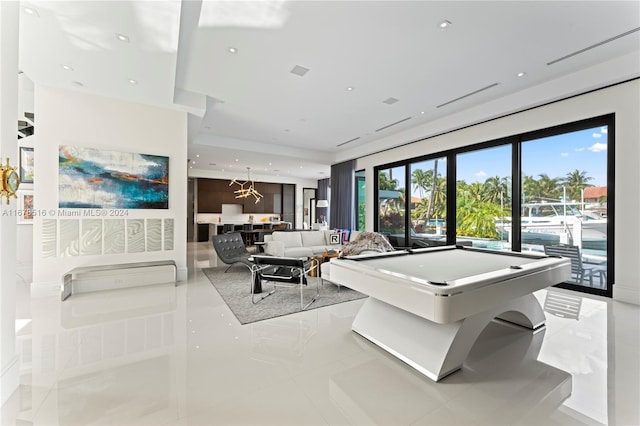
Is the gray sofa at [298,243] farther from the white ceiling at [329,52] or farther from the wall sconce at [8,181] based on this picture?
the wall sconce at [8,181]

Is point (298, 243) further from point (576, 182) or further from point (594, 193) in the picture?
point (594, 193)

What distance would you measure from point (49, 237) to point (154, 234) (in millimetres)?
1371

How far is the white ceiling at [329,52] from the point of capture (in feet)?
8.75

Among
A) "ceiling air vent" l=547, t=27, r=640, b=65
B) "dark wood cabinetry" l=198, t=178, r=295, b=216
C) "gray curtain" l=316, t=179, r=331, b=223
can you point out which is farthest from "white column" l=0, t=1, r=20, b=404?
"gray curtain" l=316, t=179, r=331, b=223

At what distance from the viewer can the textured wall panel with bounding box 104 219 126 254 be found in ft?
14.7

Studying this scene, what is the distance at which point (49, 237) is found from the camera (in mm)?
4117

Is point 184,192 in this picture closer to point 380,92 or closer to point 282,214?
point 380,92

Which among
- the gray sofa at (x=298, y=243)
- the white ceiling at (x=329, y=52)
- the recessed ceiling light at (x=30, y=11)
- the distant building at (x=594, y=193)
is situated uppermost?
the white ceiling at (x=329, y=52)

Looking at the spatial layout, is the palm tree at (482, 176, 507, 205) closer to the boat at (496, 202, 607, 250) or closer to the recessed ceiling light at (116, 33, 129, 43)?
the boat at (496, 202, 607, 250)

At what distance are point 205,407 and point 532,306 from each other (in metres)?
3.22

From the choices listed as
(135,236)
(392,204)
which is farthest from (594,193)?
(135,236)

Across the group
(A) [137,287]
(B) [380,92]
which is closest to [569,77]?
(B) [380,92]

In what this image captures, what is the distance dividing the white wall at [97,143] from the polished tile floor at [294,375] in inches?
46.6

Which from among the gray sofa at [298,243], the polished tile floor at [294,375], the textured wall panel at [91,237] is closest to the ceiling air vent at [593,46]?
the polished tile floor at [294,375]
